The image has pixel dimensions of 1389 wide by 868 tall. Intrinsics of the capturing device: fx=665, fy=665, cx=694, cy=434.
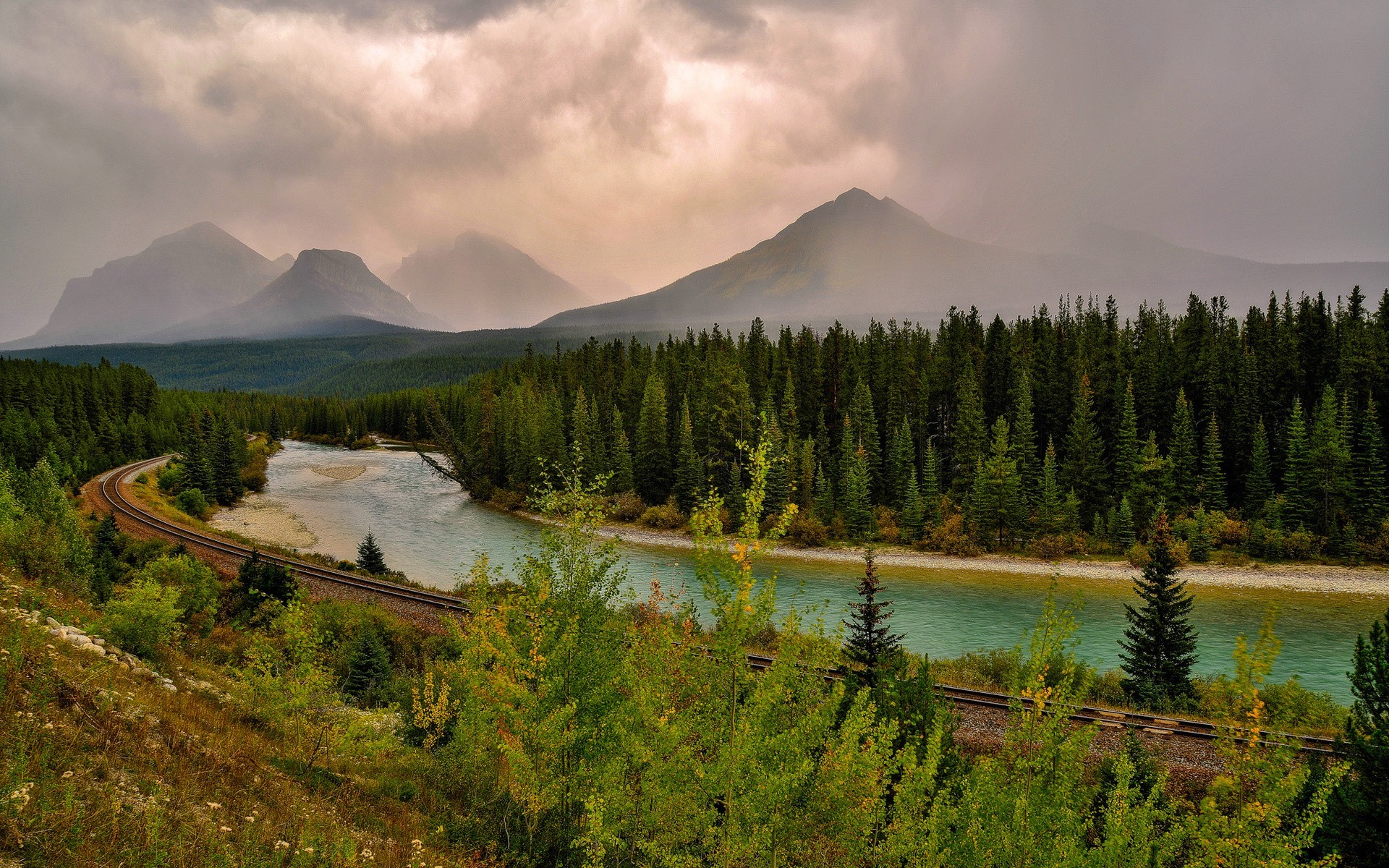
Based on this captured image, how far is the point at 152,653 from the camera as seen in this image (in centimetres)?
1756

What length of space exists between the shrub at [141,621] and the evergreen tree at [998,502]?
6356 cm

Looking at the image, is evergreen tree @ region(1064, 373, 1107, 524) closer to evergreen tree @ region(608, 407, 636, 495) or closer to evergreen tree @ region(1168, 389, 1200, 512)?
evergreen tree @ region(1168, 389, 1200, 512)

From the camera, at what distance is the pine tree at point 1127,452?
6694 centimetres

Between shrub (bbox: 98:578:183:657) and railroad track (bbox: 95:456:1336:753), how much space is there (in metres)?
14.2

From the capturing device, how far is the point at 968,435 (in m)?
73.7

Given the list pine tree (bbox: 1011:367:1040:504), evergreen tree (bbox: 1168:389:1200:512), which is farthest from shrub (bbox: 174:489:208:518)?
evergreen tree (bbox: 1168:389:1200:512)

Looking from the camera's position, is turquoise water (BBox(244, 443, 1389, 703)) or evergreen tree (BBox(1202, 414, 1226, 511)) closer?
turquoise water (BBox(244, 443, 1389, 703))

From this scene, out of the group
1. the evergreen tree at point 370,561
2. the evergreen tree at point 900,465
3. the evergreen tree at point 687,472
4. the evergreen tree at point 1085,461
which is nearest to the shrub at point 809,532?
the evergreen tree at point 900,465

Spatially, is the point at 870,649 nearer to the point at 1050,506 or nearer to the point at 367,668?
the point at 367,668

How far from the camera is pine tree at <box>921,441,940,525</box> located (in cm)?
6825

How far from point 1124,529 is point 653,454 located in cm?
4911

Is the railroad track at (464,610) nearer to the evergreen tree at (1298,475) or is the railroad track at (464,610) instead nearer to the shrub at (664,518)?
the shrub at (664,518)

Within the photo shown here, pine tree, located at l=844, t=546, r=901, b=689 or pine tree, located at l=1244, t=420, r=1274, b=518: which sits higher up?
pine tree, located at l=1244, t=420, r=1274, b=518

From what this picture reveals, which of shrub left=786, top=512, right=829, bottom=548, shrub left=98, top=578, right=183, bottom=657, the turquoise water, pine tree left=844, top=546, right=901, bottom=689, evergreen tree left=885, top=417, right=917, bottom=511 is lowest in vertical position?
the turquoise water
